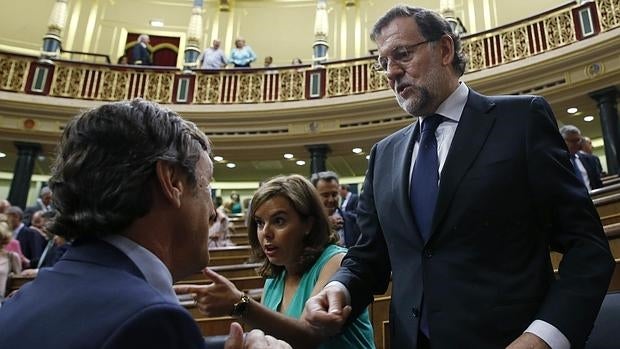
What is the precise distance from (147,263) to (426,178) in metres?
0.65

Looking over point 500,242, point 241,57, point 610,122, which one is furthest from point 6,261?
point 241,57

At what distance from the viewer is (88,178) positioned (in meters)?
0.82

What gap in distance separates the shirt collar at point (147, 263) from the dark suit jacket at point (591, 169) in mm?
4296

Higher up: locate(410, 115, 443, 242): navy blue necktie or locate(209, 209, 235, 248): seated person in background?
locate(209, 209, 235, 248): seated person in background

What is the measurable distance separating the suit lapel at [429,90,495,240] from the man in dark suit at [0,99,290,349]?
468 mm

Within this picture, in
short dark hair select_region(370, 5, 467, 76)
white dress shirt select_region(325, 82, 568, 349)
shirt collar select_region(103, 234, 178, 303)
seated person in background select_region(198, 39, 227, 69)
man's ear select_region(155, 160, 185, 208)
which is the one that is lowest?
shirt collar select_region(103, 234, 178, 303)

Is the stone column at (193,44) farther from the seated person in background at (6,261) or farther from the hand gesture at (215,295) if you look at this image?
the hand gesture at (215,295)

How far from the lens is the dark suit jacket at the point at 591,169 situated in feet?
13.9

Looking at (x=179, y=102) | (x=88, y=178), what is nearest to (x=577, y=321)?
(x=88, y=178)

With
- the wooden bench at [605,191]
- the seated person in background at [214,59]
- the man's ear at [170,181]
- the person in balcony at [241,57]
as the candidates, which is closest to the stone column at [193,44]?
the seated person in background at [214,59]

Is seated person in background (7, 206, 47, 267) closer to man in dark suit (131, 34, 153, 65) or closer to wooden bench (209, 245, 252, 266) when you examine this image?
wooden bench (209, 245, 252, 266)

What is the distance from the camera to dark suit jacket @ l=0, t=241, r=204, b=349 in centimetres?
62

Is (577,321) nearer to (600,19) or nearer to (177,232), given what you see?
(177,232)

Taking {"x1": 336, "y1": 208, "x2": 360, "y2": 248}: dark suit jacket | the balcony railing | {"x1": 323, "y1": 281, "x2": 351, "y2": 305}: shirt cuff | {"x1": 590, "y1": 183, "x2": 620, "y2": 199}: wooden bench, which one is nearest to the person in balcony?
the balcony railing
